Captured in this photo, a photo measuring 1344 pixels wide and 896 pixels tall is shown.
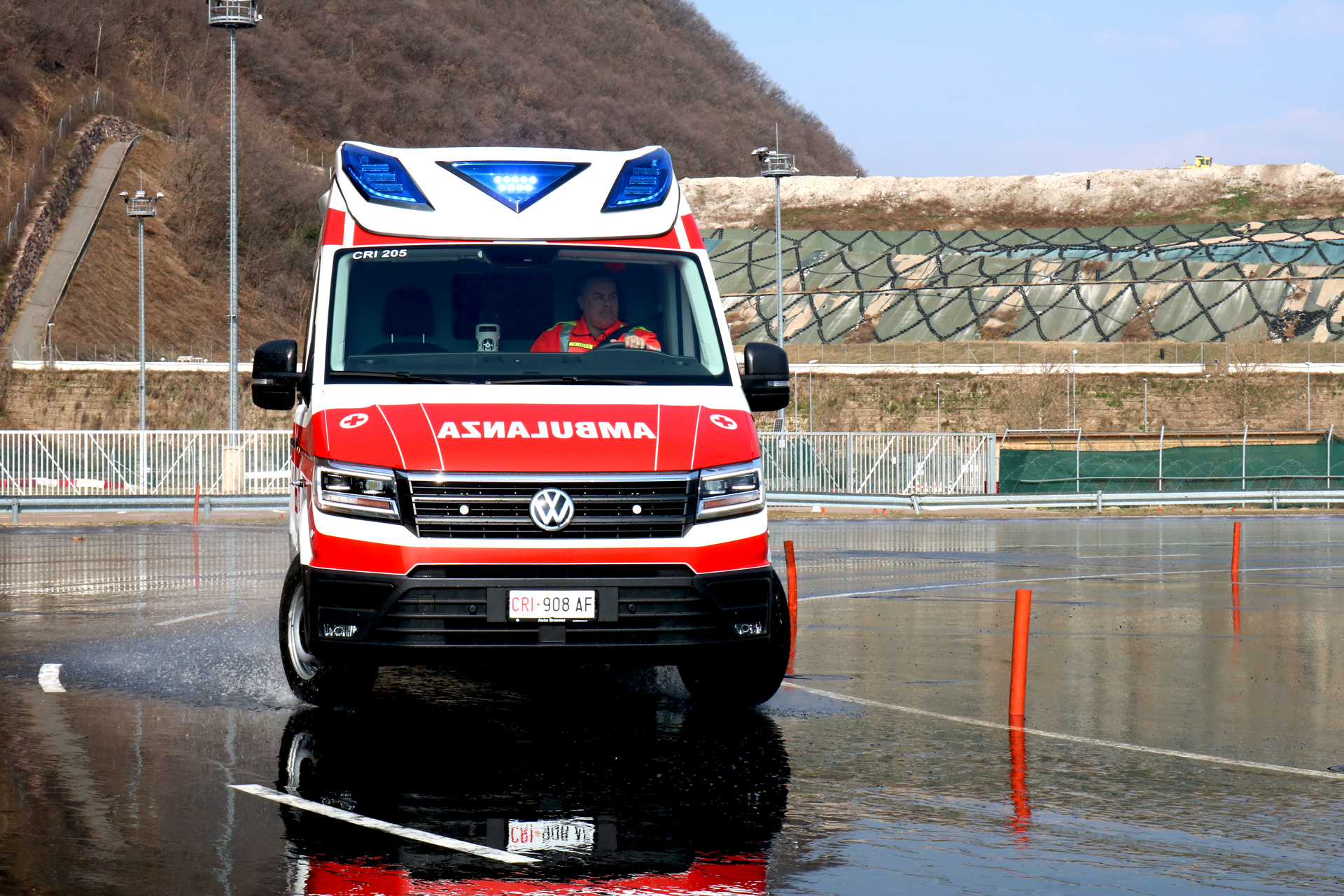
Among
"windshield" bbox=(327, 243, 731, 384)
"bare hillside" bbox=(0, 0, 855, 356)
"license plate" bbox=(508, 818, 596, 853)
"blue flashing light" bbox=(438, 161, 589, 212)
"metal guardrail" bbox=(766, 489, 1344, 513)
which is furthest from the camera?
"bare hillside" bbox=(0, 0, 855, 356)

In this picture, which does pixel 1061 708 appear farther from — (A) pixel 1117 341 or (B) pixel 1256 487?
(A) pixel 1117 341

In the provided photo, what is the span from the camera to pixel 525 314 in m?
8.77

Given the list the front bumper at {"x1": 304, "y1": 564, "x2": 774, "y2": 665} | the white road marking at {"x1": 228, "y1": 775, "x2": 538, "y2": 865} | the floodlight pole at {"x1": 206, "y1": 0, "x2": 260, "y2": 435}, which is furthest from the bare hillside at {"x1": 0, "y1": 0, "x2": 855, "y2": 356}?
the white road marking at {"x1": 228, "y1": 775, "x2": 538, "y2": 865}

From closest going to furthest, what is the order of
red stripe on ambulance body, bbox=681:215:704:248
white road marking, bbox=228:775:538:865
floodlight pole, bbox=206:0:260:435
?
white road marking, bbox=228:775:538:865, red stripe on ambulance body, bbox=681:215:704:248, floodlight pole, bbox=206:0:260:435

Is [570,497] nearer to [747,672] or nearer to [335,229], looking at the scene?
[747,672]

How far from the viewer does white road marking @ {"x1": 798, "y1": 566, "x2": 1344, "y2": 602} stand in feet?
55.6

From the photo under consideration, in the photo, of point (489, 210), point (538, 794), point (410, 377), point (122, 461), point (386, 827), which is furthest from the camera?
point (122, 461)

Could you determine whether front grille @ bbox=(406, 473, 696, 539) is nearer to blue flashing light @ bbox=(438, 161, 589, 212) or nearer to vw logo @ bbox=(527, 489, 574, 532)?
vw logo @ bbox=(527, 489, 574, 532)

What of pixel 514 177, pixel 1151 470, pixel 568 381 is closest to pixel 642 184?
pixel 514 177

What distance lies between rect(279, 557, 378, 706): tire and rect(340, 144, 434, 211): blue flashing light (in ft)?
6.81

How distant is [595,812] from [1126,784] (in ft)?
7.97

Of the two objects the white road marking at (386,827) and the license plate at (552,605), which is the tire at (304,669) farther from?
the white road marking at (386,827)

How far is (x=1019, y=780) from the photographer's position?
7.20 metres

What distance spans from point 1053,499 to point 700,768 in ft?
105
